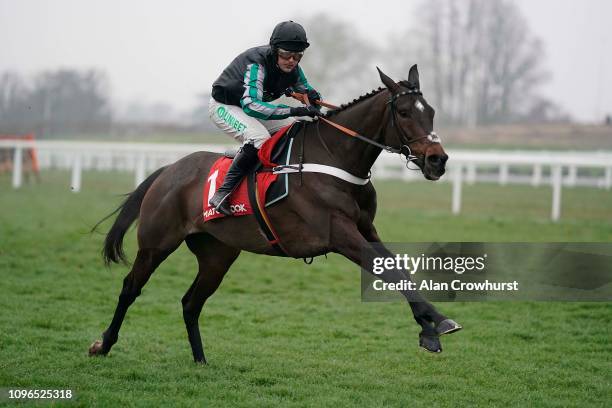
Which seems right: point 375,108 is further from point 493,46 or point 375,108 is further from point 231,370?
point 493,46

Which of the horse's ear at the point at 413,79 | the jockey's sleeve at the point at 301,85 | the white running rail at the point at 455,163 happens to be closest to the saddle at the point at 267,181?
the jockey's sleeve at the point at 301,85

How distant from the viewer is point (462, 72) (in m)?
Answer: 44.6

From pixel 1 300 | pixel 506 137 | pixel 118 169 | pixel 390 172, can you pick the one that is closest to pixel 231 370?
pixel 1 300

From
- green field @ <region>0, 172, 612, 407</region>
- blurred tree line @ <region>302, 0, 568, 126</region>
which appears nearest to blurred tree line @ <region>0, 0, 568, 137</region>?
blurred tree line @ <region>302, 0, 568, 126</region>

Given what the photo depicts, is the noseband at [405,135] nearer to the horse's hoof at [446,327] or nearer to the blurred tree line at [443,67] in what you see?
the horse's hoof at [446,327]

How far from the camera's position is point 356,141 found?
20.0ft

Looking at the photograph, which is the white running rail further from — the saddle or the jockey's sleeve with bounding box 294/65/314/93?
the saddle

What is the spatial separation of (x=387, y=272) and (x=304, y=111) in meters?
1.51

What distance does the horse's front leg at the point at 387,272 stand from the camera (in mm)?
5277

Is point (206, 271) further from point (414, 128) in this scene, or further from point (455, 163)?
point (455, 163)

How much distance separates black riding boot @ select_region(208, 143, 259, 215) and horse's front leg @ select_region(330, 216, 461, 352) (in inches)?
39.1

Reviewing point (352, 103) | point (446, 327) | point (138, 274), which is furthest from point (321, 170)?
point (138, 274)

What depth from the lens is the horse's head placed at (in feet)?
18.0

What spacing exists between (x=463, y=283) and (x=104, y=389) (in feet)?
11.9
